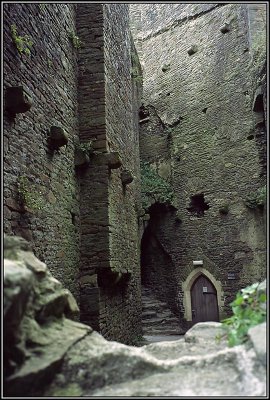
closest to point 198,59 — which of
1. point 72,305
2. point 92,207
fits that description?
point 92,207

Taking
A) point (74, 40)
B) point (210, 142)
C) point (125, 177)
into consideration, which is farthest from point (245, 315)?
point (210, 142)

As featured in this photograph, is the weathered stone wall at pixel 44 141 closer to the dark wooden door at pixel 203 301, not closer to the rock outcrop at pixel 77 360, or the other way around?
the rock outcrop at pixel 77 360

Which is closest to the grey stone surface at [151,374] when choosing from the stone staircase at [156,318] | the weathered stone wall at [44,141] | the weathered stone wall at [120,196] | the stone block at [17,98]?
the weathered stone wall at [44,141]

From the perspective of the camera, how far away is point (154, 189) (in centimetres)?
1423

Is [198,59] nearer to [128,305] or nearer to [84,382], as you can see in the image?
[128,305]

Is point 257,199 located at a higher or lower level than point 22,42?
lower

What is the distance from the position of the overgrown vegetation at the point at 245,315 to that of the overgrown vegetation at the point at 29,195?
2.93 metres

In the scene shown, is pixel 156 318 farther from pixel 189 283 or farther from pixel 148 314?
pixel 189 283

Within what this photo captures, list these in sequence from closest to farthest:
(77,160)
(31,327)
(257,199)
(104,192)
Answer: (31,327) < (77,160) < (104,192) < (257,199)

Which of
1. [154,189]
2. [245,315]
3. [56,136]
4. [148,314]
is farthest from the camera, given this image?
[154,189]

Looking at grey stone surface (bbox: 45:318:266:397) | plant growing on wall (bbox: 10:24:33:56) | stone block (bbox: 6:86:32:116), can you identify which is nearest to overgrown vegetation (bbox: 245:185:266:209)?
plant growing on wall (bbox: 10:24:33:56)

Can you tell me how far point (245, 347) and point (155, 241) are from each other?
1234 centimetres

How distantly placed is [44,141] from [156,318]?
940 cm

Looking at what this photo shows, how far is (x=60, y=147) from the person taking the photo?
6188mm
